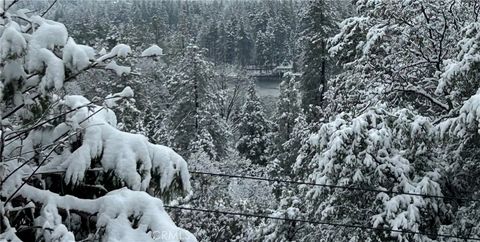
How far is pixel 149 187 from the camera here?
10.5 ft

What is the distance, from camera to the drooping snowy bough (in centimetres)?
245

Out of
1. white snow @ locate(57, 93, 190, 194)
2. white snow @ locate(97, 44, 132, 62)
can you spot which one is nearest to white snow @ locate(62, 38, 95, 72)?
white snow @ locate(97, 44, 132, 62)

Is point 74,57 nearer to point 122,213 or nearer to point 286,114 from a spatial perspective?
point 122,213

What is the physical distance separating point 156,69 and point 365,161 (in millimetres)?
42013

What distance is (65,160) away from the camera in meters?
2.87

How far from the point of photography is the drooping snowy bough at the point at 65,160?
2.45m

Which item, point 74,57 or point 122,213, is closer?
point 74,57

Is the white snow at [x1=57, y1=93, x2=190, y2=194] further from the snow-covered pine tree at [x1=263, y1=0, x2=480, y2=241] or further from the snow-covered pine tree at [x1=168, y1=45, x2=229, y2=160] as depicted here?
the snow-covered pine tree at [x1=168, y1=45, x2=229, y2=160]

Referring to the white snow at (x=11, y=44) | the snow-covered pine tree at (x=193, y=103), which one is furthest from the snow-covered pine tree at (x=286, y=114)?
the white snow at (x=11, y=44)

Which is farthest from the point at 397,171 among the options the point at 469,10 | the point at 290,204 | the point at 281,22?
the point at 281,22

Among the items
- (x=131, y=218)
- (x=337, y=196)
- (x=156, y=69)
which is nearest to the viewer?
(x=131, y=218)

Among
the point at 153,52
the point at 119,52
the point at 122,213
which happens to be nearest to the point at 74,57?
the point at 119,52

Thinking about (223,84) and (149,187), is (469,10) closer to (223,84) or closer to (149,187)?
(149,187)

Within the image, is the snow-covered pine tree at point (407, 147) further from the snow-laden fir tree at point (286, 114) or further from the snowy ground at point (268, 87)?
the snowy ground at point (268, 87)
